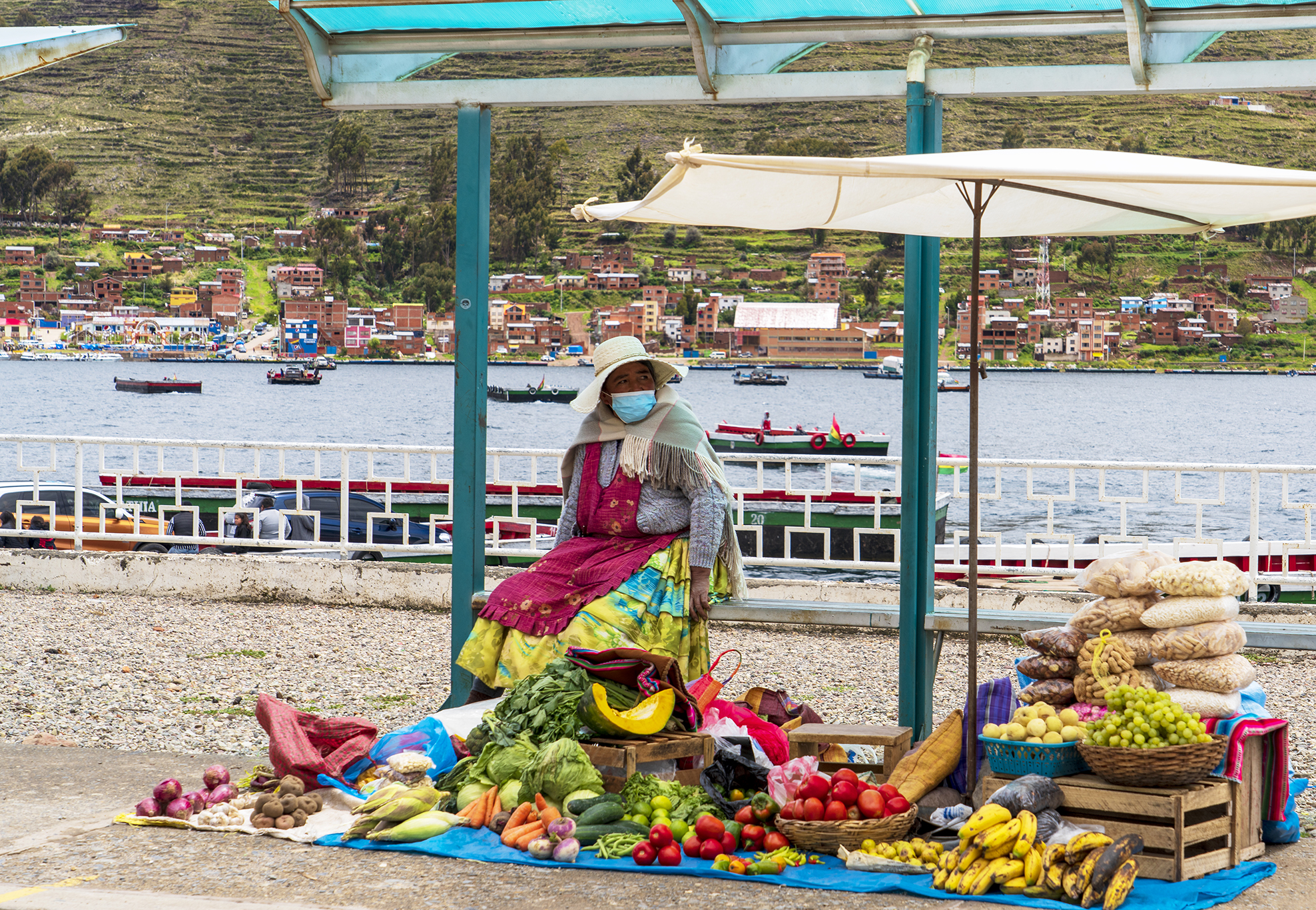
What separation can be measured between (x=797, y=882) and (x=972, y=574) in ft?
3.43

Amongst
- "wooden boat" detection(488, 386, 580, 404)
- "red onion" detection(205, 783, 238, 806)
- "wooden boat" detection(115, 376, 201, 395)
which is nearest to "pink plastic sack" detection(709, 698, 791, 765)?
"red onion" detection(205, 783, 238, 806)

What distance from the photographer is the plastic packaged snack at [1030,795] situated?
3340 mm

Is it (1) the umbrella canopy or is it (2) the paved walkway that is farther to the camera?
(1) the umbrella canopy

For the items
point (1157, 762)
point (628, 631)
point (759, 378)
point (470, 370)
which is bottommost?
point (1157, 762)

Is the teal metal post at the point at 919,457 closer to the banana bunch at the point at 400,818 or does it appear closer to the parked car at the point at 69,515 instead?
the banana bunch at the point at 400,818

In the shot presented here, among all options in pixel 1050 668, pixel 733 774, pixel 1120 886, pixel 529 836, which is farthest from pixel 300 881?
pixel 1050 668

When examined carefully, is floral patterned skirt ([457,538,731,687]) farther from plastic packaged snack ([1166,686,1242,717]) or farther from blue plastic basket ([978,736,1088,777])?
plastic packaged snack ([1166,686,1242,717])

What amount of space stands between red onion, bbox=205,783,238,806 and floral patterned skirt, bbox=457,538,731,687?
0.92 meters

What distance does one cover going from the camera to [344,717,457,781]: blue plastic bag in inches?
166

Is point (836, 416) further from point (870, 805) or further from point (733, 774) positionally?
point (870, 805)

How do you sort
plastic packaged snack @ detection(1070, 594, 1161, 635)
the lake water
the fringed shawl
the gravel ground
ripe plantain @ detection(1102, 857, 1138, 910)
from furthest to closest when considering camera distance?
1. the lake water
2. the gravel ground
3. the fringed shawl
4. plastic packaged snack @ detection(1070, 594, 1161, 635)
5. ripe plantain @ detection(1102, 857, 1138, 910)

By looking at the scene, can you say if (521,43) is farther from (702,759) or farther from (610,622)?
(702,759)

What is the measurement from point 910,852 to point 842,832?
0.62 ft

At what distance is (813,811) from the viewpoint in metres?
3.55
